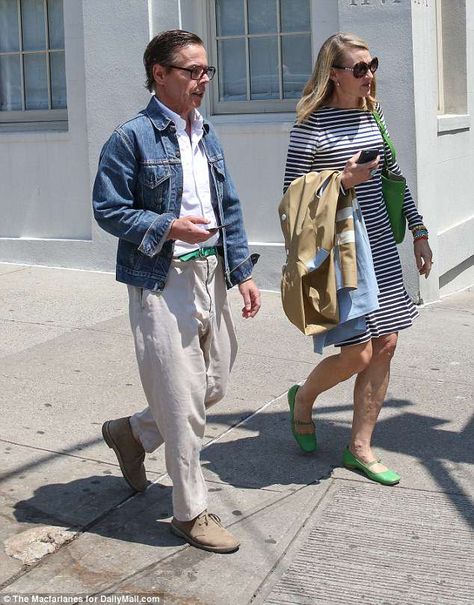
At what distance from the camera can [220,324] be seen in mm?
4395

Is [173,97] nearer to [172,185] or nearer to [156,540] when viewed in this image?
[172,185]

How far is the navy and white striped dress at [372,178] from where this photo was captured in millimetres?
4770

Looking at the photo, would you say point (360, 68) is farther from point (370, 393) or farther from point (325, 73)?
point (370, 393)

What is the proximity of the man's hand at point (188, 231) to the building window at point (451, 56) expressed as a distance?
20.8 ft

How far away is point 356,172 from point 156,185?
0.90 m

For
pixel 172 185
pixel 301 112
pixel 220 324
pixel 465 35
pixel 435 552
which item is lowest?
pixel 435 552

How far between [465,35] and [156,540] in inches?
267

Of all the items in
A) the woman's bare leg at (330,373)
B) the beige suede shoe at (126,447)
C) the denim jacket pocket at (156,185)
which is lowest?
the beige suede shoe at (126,447)

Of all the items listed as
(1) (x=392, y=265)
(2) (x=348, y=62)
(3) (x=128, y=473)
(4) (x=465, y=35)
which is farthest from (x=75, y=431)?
(4) (x=465, y=35)

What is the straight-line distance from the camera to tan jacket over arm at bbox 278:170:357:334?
15.1ft

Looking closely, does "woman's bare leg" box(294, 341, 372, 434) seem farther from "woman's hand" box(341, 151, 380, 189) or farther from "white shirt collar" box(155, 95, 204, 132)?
"white shirt collar" box(155, 95, 204, 132)

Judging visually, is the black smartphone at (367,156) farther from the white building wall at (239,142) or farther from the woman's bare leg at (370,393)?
the white building wall at (239,142)

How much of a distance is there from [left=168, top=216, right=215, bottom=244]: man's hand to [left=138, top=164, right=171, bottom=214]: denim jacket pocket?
0.18 m

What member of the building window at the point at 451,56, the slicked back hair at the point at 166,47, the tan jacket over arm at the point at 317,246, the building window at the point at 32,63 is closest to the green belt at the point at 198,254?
the tan jacket over arm at the point at 317,246
